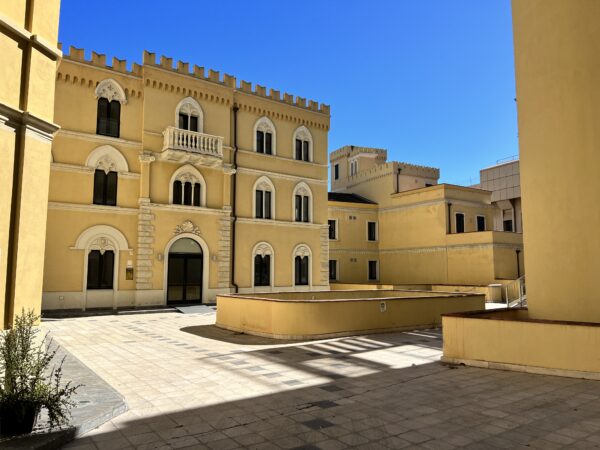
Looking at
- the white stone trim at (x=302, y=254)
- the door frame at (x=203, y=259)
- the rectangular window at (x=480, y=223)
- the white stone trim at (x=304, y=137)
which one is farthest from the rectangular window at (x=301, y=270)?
the rectangular window at (x=480, y=223)

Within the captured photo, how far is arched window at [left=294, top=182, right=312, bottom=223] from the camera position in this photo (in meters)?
28.9

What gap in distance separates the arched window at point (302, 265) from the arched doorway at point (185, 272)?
6.43 meters

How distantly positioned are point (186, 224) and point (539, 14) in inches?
723

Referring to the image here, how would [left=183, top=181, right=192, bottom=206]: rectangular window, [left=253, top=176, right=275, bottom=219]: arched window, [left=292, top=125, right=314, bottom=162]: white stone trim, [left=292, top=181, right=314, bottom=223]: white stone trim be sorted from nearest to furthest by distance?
1. [left=183, top=181, right=192, bottom=206]: rectangular window
2. [left=253, top=176, right=275, bottom=219]: arched window
3. [left=292, top=181, right=314, bottom=223]: white stone trim
4. [left=292, top=125, right=314, bottom=162]: white stone trim

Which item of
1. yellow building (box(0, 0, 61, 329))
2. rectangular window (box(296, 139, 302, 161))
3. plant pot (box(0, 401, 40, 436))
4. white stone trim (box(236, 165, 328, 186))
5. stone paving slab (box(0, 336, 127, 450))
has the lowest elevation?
stone paving slab (box(0, 336, 127, 450))

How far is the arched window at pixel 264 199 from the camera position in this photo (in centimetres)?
2712

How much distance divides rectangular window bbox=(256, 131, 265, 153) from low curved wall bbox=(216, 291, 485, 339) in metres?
14.0

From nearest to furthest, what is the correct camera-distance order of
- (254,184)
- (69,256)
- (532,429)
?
(532,429), (69,256), (254,184)

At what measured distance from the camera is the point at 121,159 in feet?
74.3

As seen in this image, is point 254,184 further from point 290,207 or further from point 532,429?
point 532,429

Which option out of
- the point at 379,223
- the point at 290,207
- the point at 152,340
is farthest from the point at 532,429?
the point at 379,223

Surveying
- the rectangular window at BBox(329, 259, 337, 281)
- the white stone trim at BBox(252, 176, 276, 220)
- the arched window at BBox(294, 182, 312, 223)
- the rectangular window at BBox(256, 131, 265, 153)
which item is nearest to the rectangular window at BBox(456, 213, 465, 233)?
the rectangular window at BBox(329, 259, 337, 281)

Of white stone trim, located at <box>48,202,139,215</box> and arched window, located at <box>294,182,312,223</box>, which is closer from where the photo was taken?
white stone trim, located at <box>48,202,139,215</box>

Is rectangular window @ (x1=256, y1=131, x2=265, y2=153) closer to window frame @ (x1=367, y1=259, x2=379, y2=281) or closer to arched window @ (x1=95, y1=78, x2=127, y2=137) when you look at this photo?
arched window @ (x1=95, y1=78, x2=127, y2=137)
